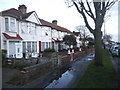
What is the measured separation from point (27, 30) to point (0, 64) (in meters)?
9.43

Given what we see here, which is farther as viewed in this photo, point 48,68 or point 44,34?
point 44,34

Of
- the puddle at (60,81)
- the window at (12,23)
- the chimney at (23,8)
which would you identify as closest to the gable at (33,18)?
the window at (12,23)

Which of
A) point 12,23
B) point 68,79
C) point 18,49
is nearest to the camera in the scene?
point 68,79

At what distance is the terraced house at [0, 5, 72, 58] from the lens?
1642 centimetres

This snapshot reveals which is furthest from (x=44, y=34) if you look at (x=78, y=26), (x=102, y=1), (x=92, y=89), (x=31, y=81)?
(x=78, y=26)

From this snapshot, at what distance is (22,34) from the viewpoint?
64.2 feet

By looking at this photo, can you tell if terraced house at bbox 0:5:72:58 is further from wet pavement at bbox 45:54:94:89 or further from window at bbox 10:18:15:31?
wet pavement at bbox 45:54:94:89

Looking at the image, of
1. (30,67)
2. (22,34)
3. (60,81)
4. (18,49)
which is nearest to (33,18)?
(22,34)

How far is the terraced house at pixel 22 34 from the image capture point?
16422 mm

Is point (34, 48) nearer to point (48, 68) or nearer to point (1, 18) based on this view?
point (1, 18)

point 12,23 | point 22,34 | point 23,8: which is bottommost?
point 22,34

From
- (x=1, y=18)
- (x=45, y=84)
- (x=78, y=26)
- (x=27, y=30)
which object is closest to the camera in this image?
(x=45, y=84)

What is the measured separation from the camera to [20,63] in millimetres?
11492

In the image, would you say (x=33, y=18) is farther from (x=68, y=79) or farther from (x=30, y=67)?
(x=68, y=79)
